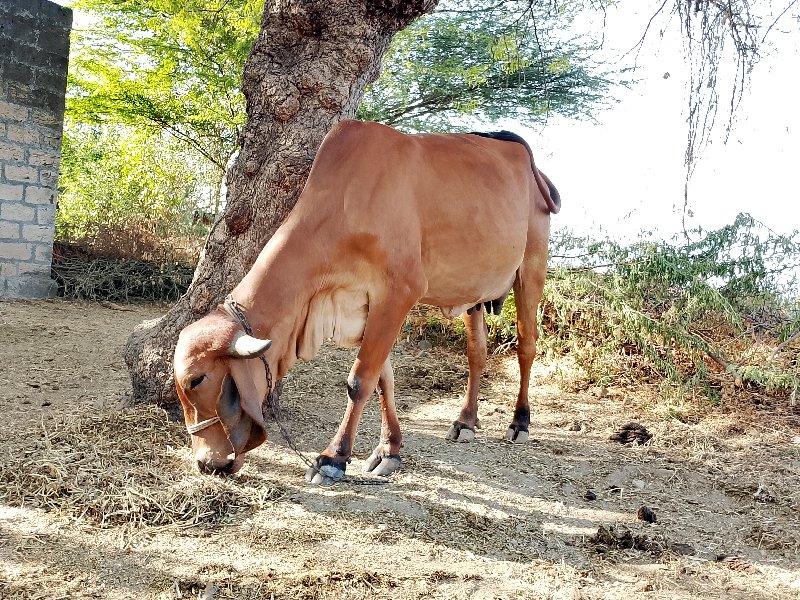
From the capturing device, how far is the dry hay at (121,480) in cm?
303

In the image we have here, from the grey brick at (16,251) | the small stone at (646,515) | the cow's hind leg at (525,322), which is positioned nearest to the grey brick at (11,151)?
the grey brick at (16,251)

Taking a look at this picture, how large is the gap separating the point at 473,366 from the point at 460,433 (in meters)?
0.51

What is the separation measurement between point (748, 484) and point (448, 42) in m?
9.84

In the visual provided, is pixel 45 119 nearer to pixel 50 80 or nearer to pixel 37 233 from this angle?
pixel 50 80

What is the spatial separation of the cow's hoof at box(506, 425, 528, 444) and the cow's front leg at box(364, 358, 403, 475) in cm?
109

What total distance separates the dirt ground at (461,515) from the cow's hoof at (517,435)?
0.25 feet

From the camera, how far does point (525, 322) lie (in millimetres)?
4961

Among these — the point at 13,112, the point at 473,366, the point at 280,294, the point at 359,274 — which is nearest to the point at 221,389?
the point at 280,294

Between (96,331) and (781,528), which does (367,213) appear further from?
(96,331)

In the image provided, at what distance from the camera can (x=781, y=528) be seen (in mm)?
3396

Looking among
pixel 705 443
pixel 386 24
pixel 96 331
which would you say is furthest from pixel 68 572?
pixel 96 331

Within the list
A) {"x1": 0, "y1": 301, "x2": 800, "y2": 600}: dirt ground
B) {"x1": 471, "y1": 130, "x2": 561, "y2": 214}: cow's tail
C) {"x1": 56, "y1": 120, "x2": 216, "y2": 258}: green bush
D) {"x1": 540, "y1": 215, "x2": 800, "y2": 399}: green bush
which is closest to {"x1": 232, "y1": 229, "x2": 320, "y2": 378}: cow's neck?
{"x1": 0, "y1": 301, "x2": 800, "y2": 600}: dirt ground

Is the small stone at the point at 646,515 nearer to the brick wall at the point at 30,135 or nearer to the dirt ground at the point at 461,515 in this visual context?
the dirt ground at the point at 461,515

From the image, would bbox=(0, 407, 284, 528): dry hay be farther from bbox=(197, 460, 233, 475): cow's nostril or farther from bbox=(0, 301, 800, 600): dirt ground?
bbox=(197, 460, 233, 475): cow's nostril
